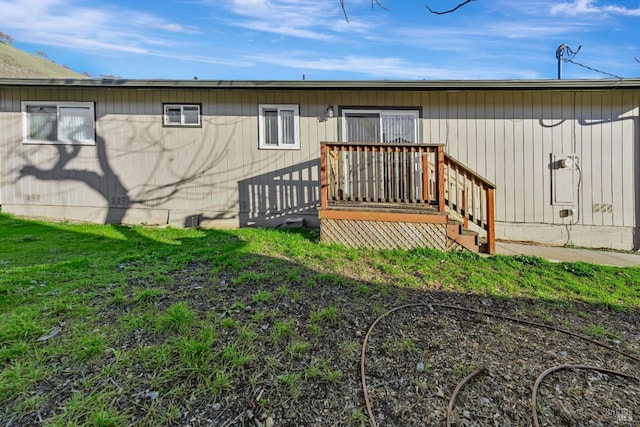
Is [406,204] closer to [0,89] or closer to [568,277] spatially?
[568,277]

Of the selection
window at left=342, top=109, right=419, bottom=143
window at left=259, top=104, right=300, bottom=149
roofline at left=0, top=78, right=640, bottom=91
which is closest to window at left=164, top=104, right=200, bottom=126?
roofline at left=0, top=78, right=640, bottom=91

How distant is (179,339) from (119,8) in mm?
9201

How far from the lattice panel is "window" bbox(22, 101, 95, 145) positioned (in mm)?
5591

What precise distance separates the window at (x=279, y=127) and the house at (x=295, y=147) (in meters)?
0.02

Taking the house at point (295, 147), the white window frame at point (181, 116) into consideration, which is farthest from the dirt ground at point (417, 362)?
the white window frame at point (181, 116)

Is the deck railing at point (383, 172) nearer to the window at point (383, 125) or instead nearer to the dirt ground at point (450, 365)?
the window at point (383, 125)

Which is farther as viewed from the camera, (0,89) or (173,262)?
(0,89)

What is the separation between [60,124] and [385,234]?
708 centimetres

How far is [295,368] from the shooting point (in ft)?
7.11

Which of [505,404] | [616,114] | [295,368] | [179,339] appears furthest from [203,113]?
[616,114]

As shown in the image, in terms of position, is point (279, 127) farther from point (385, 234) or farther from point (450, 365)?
point (450, 365)

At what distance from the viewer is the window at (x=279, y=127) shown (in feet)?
22.3

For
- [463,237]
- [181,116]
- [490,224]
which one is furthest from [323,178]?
[181,116]

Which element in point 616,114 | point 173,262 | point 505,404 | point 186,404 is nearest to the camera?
point 186,404
